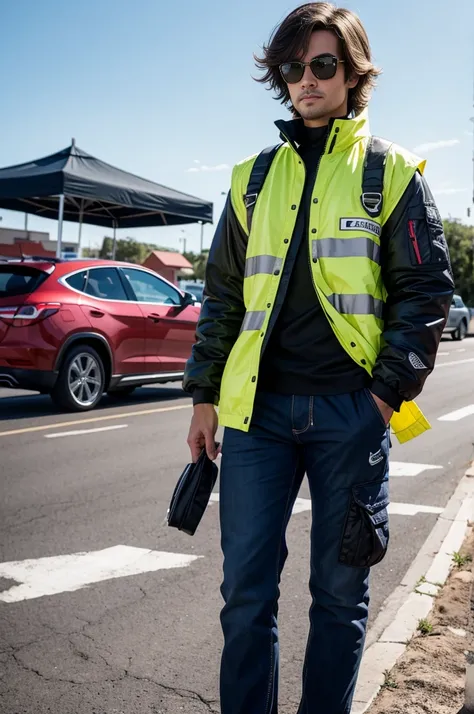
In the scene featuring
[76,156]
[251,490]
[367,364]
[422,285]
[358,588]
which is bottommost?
[358,588]

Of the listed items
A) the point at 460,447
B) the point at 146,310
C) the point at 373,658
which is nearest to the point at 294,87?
the point at 373,658

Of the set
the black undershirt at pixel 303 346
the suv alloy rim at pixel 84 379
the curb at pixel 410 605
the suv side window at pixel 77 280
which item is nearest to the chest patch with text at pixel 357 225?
the black undershirt at pixel 303 346

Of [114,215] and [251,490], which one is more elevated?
[114,215]

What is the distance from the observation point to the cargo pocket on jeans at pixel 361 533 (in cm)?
224

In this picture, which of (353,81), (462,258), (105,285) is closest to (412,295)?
(353,81)

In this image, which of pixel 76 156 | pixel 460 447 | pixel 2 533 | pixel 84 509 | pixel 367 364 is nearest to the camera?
pixel 367 364

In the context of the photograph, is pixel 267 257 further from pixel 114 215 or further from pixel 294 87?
pixel 114 215

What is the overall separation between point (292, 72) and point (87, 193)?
1349cm

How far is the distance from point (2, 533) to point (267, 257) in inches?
128

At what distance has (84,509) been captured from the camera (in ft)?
18.3

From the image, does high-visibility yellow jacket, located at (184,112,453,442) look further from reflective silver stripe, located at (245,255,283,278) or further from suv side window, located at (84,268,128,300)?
suv side window, located at (84,268,128,300)

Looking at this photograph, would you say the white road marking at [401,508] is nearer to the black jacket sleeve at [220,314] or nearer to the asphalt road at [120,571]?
the asphalt road at [120,571]

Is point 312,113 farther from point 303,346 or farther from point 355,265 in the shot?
point 303,346

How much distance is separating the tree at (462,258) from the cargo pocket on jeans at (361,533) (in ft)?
155
